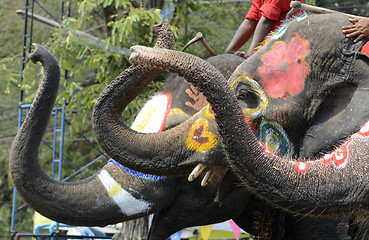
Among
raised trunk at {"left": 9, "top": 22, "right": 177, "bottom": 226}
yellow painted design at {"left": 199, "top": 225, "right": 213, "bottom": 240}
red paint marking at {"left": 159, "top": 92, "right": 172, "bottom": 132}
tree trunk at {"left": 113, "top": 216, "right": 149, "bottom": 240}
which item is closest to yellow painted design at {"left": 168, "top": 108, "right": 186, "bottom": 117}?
red paint marking at {"left": 159, "top": 92, "right": 172, "bottom": 132}

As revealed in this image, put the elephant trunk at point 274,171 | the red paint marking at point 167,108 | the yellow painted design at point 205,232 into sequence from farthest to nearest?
the yellow painted design at point 205,232 < the red paint marking at point 167,108 < the elephant trunk at point 274,171

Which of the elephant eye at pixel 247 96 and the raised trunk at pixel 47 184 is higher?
the elephant eye at pixel 247 96

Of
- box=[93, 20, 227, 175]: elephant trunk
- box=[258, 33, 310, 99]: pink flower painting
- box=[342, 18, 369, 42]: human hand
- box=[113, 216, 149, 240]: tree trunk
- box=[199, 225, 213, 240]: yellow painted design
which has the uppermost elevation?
box=[342, 18, 369, 42]: human hand

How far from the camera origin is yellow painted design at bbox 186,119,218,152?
2176 millimetres

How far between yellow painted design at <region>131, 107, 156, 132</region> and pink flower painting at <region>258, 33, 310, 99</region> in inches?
26.3

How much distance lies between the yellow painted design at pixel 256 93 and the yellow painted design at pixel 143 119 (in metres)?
0.60

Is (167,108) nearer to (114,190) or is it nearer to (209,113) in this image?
(114,190)

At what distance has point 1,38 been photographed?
35.8 feet

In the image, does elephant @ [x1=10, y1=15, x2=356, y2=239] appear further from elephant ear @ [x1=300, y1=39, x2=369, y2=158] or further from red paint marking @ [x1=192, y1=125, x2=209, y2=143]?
elephant ear @ [x1=300, y1=39, x2=369, y2=158]

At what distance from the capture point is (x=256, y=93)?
230cm

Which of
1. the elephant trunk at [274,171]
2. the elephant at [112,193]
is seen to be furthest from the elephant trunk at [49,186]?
the elephant trunk at [274,171]

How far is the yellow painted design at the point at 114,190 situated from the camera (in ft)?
8.37

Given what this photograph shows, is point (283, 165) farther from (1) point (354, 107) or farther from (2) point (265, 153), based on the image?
(1) point (354, 107)

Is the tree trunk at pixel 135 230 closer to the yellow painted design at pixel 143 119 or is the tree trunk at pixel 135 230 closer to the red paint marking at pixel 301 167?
the yellow painted design at pixel 143 119
